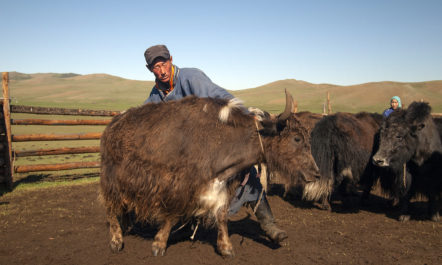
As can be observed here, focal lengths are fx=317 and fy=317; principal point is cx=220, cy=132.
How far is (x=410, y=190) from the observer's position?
523 cm

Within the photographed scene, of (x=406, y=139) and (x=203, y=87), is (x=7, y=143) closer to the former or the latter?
(x=203, y=87)

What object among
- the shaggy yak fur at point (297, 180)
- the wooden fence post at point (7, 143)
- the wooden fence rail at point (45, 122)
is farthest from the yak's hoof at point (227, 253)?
the wooden fence post at point (7, 143)

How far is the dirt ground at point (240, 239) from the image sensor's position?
3.41m

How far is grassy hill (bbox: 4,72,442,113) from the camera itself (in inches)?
1923

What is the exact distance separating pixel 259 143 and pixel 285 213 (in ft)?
8.33

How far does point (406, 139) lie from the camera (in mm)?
5055

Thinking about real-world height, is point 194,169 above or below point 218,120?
below

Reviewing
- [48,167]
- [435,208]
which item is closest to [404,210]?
[435,208]

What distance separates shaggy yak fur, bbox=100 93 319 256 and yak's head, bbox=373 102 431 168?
7.43ft

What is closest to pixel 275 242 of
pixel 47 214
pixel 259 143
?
pixel 259 143

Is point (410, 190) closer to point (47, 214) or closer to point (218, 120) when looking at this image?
point (218, 120)

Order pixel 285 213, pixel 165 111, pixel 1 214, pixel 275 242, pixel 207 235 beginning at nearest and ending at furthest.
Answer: pixel 165 111 < pixel 275 242 < pixel 207 235 < pixel 1 214 < pixel 285 213

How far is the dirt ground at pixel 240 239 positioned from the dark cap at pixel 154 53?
2165 millimetres

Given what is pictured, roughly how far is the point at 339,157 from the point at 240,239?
277 centimetres
